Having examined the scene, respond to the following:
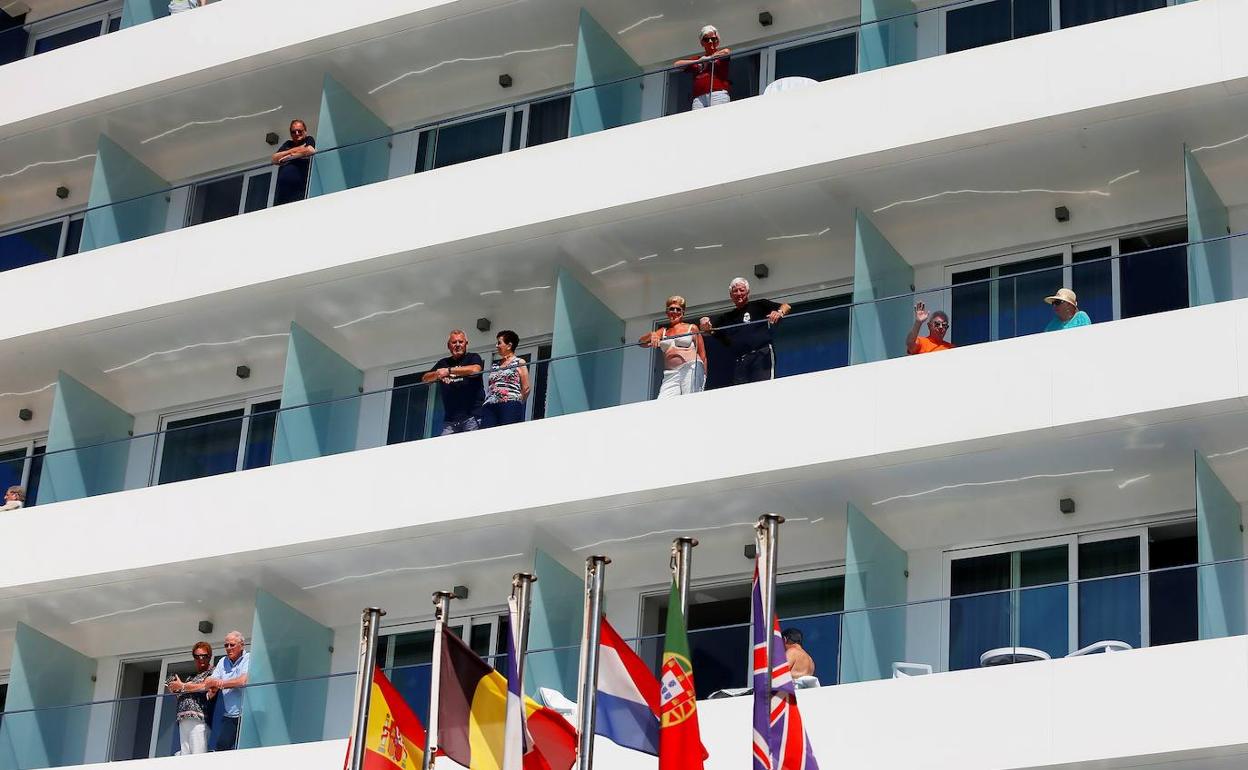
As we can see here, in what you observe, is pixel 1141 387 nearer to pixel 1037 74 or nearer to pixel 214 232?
pixel 1037 74

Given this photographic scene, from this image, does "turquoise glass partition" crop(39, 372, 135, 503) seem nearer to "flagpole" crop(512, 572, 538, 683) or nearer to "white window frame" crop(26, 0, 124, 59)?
"white window frame" crop(26, 0, 124, 59)

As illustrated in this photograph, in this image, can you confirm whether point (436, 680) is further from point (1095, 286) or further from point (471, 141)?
point (471, 141)

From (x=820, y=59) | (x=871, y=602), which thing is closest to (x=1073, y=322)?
(x=871, y=602)

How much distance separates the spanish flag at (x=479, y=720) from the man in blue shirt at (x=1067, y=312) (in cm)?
577

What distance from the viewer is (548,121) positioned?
2550 cm

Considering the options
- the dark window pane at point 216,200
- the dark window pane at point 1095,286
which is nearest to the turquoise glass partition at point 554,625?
the dark window pane at point 1095,286

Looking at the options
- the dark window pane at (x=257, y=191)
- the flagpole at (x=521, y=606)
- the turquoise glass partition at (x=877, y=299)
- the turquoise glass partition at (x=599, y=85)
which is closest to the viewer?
the flagpole at (x=521, y=606)

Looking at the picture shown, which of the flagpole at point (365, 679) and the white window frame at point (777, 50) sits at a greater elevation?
the white window frame at point (777, 50)

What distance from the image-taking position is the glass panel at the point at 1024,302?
20.3 metres

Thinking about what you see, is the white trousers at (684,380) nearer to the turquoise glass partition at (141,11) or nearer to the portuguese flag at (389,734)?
the portuguese flag at (389,734)

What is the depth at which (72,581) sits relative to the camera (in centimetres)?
2408

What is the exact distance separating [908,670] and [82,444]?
10984 mm

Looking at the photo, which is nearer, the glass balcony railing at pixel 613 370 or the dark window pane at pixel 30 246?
the glass balcony railing at pixel 613 370

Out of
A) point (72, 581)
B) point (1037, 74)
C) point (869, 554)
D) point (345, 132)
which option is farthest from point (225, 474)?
point (1037, 74)
